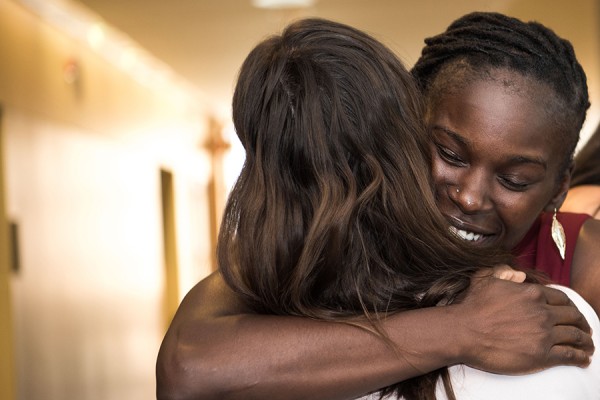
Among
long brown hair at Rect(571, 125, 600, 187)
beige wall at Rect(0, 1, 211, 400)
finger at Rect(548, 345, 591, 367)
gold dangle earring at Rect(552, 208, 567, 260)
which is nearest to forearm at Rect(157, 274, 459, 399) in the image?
finger at Rect(548, 345, 591, 367)

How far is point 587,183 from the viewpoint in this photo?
2254mm

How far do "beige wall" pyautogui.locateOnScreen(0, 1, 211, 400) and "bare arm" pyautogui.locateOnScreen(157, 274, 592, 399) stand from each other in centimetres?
433

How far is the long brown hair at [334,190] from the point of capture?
116 centimetres

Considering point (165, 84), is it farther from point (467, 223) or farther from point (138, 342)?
point (467, 223)

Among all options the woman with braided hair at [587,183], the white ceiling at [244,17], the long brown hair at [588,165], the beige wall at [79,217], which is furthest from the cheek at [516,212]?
the white ceiling at [244,17]

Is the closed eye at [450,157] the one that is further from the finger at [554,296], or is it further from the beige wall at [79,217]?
the beige wall at [79,217]

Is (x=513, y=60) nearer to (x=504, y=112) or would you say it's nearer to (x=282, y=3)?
(x=504, y=112)

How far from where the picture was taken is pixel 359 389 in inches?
45.2

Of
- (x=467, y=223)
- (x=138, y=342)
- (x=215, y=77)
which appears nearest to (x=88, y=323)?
(x=138, y=342)

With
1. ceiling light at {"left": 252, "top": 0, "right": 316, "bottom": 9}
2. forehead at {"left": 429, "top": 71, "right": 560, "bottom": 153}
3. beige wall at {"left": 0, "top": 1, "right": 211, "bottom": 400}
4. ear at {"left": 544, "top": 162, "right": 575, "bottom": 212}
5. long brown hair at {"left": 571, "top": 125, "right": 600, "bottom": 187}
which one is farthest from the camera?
ceiling light at {"left": 252, "top": 0, "right": 316, "bottom": 9}

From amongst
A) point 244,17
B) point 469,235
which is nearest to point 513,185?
point 469,235

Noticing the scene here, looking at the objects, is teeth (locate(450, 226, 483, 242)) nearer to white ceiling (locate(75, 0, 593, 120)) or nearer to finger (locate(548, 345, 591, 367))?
finger (locate(548, 345, 591, 367))

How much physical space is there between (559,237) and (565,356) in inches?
A: 16.9

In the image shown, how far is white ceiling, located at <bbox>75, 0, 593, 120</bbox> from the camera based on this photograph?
6.16m
